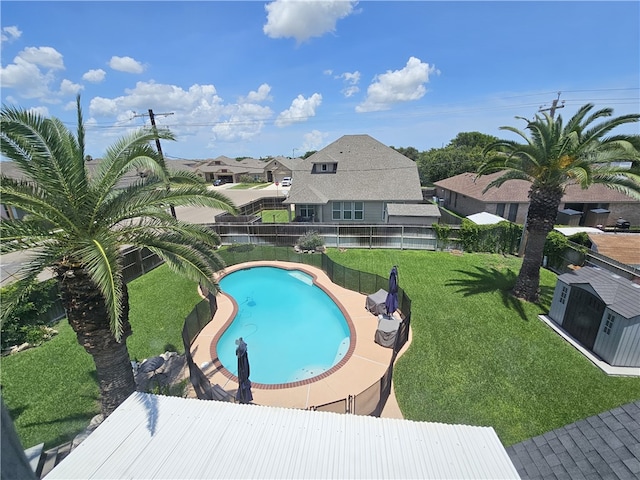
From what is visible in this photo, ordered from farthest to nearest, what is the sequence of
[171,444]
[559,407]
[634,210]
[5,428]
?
1. [634,210]
2. [559,407]
3. [171,444]
4. [5,428]

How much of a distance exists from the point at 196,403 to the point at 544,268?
66.4 ft

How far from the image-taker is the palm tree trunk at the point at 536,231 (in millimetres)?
13000

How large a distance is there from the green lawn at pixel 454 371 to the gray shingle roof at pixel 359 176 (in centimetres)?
1372

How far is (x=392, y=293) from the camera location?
12.5 m

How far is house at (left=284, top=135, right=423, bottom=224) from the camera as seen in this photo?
1074 inches

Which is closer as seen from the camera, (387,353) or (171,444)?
(171,444)

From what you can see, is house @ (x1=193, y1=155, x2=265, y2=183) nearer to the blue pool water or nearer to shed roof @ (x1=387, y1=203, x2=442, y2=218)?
shed roof @ (x1=387, y1=203, x2=442, y2=218)

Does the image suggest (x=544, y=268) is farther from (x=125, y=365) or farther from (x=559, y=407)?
(x=125, y=365)

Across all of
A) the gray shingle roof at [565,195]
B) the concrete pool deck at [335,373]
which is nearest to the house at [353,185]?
the gray shingle roof at [565,195]

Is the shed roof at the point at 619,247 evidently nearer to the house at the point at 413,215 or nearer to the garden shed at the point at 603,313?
the garden shed at the point at 603,313

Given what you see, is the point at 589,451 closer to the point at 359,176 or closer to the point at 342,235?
the point at 342,235

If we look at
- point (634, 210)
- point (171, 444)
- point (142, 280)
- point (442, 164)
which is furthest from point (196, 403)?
point (442, 164)

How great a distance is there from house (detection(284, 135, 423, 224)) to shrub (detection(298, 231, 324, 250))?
5.11m

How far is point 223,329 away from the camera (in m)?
13.1
